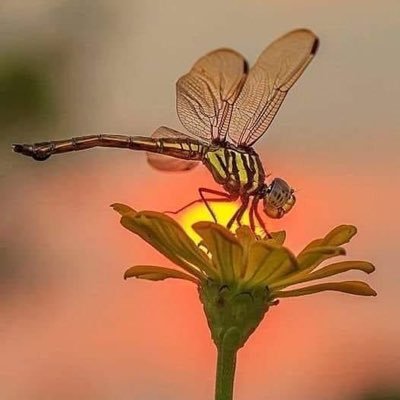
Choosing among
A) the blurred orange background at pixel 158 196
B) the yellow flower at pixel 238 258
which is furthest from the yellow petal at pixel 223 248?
the blurred orange background at pixel 158 196

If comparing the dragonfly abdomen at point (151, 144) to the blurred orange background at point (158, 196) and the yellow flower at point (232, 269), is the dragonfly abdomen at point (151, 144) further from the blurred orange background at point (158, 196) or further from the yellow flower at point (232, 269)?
the blurred orange background at point (158, 196)

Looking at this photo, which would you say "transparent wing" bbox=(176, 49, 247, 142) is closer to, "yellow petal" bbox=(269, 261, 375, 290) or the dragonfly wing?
the dragonfly wing

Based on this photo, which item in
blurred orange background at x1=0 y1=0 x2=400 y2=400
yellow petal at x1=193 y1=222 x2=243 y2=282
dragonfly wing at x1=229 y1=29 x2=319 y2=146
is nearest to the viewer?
yellow petal at x1=193 y1=222 x2=243 y2=282

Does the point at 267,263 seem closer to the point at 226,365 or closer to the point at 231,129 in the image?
the point at 226,365

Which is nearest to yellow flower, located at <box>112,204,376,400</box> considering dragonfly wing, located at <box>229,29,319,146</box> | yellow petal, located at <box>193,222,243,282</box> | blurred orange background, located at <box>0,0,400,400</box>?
yellow petal, located at <box>193,222,243,282</box>

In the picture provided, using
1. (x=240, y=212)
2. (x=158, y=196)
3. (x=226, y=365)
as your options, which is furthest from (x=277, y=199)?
(x=158, y=196)

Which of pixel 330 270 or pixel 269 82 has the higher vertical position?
pixel 269 82

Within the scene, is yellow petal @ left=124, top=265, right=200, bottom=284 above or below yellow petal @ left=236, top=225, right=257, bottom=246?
below
